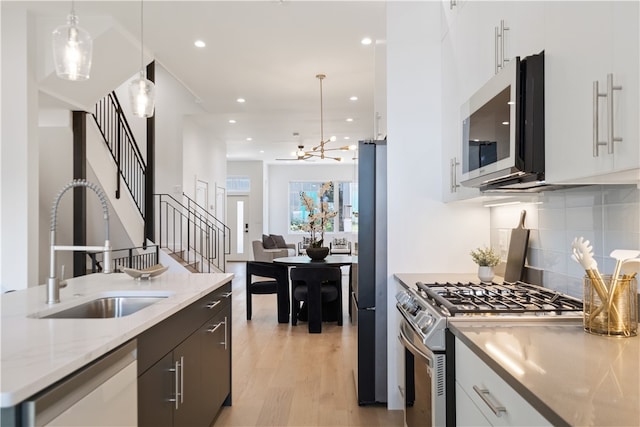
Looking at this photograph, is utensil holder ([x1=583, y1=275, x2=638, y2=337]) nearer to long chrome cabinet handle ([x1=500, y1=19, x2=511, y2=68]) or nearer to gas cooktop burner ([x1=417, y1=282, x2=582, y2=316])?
gas cooktop burner ([x1=417, y1=282, x2=582, y2=316])

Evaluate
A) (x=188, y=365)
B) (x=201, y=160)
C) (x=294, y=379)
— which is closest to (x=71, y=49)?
(x=188, y=365)

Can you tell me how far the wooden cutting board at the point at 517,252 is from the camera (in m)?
2.46

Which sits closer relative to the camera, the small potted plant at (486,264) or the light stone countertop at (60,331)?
the light stone countertop at (60,331)

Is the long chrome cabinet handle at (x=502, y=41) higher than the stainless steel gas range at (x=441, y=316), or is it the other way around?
the long chrome cabinet handle at (x=502, y=41)

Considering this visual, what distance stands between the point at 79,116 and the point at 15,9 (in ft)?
4.47

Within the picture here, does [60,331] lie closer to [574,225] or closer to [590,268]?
[590,268]

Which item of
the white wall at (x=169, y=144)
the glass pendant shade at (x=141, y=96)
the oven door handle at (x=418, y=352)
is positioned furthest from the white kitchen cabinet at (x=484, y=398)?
the white wall at (x=169, y=144)

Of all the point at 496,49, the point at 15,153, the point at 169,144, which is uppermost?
the point at 169,144

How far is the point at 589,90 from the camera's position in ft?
4.33

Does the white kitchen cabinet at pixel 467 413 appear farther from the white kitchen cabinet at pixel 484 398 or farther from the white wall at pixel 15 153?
the white wall at pixel 15 153

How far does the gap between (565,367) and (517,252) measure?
147cm

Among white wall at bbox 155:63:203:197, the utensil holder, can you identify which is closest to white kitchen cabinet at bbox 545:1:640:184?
the utensil holder

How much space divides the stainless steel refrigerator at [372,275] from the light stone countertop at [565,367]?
4.42 ft

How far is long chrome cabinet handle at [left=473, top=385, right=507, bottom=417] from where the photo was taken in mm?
1194
